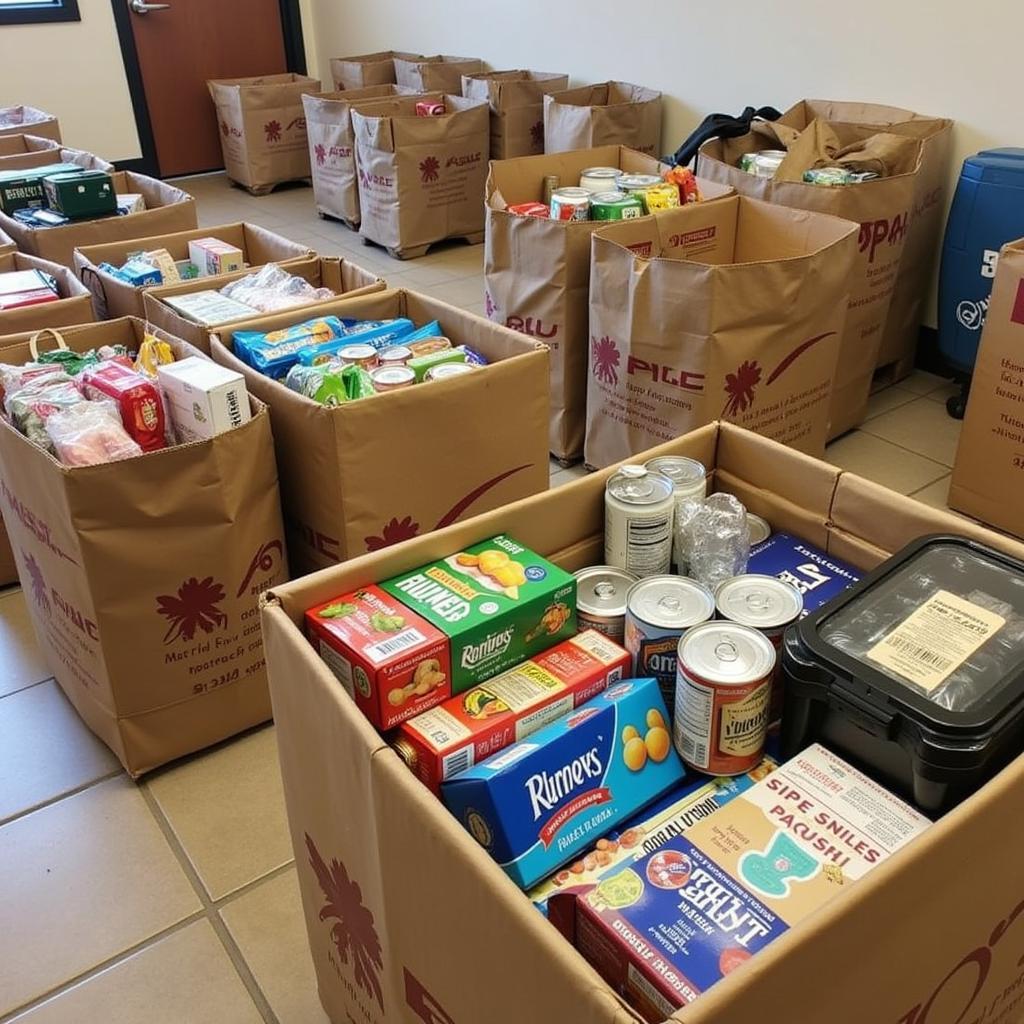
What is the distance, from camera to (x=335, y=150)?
390 cm

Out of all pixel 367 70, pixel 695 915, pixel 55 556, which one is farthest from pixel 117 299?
pixel 367 70

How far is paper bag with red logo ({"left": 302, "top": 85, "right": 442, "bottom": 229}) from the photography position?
3787 millimetres

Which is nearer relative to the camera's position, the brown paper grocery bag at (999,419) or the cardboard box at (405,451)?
the cardboard box at (405,451)

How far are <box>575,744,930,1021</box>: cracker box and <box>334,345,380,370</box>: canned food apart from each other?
104 centimetres

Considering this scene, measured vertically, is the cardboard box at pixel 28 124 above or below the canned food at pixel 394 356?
above

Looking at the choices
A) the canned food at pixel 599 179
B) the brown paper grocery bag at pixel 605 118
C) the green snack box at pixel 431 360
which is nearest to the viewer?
the green snack box at pixel 431 360

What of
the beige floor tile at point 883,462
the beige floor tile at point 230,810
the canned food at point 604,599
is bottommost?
the beige floor tile at point 230,810

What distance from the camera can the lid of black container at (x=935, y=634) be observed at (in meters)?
0.75

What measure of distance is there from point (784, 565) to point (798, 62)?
2333mm

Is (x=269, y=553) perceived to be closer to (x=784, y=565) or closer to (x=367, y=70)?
(x=784, y=565)

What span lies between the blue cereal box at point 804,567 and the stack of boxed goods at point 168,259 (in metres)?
1.29

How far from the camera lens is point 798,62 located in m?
2.84

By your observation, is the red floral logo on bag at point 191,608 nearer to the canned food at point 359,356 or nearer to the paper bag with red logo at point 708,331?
the canned food at point 359,356

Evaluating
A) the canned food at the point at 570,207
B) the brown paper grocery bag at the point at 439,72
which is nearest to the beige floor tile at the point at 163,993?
the canned food at the point at 570,207
